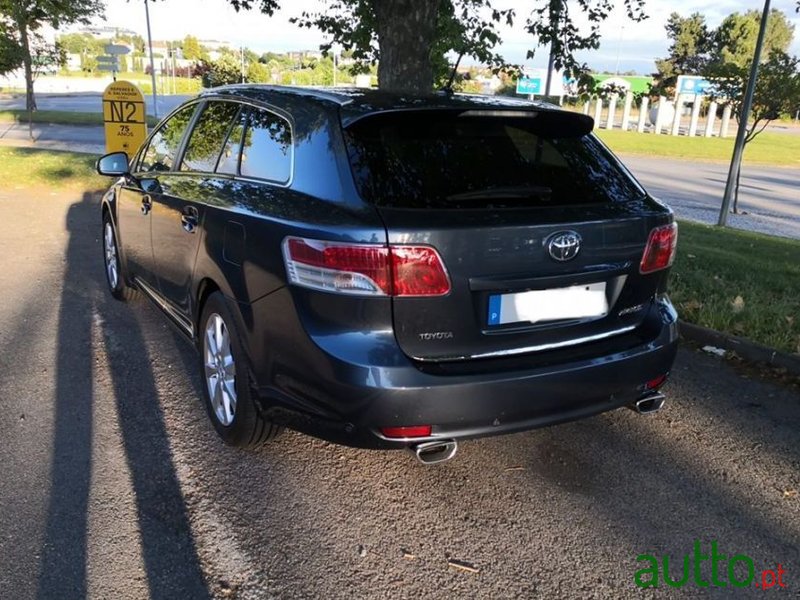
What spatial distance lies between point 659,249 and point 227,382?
209cm

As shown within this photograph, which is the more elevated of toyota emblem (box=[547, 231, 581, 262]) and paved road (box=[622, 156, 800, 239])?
toyota emblem (box=[547, 231, 581, 262])

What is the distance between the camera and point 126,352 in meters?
4.64

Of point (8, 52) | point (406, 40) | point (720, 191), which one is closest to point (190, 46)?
point (8, 52)

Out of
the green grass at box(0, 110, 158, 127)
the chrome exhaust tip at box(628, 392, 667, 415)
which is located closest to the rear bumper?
the chrome exhaust tip at box(628, 392, 667, 415)

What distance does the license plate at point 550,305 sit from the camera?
2.72 metres

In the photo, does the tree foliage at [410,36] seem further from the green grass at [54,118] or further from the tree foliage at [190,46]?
the tree foliage at [190,46]

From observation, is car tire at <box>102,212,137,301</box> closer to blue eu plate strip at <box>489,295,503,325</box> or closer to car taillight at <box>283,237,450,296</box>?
car taillight at <box>283,237,450,296</box>

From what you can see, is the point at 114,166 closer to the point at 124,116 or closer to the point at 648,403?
the point at 648,403

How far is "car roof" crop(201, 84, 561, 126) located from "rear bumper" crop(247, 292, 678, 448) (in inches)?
36.6

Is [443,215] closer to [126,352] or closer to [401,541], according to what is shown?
[401,541]

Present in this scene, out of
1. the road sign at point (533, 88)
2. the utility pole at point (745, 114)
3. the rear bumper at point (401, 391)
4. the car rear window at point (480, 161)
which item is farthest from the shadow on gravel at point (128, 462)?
the road sign at point (533, 88)

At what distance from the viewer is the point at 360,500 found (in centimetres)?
305

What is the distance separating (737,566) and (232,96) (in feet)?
10.8

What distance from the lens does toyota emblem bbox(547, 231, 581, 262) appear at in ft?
8.96
